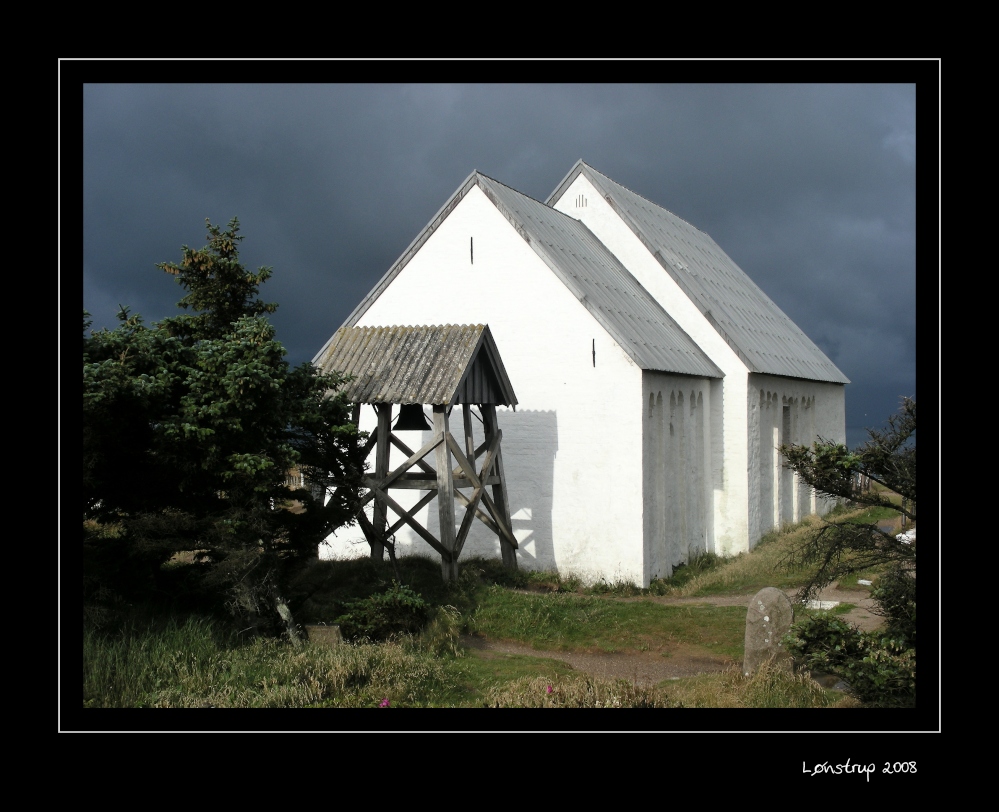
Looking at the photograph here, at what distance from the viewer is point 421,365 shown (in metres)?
13.3

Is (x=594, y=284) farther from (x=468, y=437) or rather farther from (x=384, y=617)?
(x=384, y=617)

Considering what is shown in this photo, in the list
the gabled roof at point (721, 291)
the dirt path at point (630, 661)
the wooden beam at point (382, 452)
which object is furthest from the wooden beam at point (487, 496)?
the gabled roof at point (721, 291)

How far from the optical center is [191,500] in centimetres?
971

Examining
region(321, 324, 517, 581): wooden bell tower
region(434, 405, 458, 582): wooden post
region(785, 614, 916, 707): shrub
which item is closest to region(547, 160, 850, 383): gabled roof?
region(321, 324, 517, 581): wooden bell tower

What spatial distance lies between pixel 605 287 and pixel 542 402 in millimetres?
3119

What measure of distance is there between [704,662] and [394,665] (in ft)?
13.1

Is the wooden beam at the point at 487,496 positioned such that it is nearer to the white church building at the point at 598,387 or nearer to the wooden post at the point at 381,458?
the white church building at the point at 598,387

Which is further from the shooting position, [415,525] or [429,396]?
[415,525]

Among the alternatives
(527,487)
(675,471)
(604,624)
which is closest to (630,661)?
(604,624)

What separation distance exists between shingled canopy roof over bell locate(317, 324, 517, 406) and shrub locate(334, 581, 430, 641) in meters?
3.24

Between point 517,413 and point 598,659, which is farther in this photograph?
point 517,413

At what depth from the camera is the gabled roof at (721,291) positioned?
19.9 m
